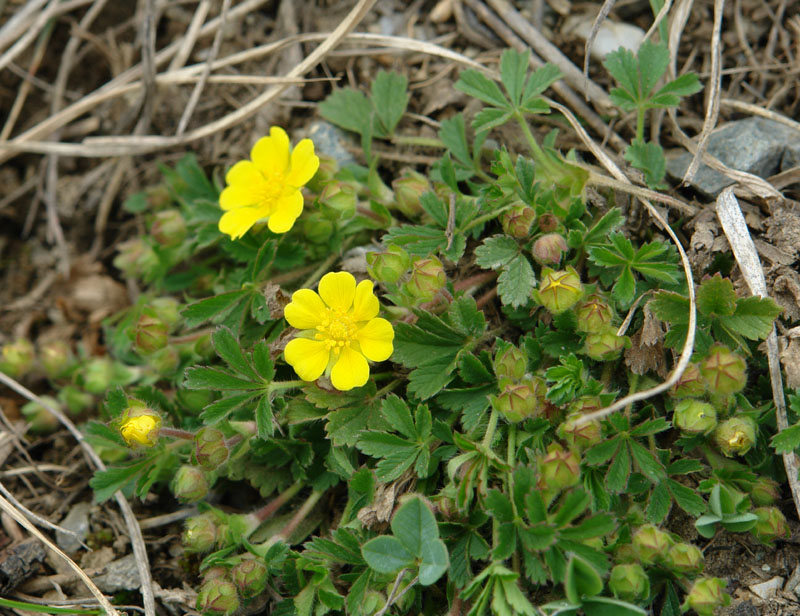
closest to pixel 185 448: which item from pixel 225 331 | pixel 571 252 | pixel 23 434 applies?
pixel 225 331

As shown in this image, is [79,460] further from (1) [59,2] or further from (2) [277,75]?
(1) [59,2]

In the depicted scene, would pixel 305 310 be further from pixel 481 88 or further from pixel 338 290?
pixel 481 88

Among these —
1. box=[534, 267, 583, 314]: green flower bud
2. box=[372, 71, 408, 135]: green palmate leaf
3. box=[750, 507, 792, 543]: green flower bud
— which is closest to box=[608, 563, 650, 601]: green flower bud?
box=[750, 507, 792, 543]: green flower bud

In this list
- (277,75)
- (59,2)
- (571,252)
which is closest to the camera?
(571,252)

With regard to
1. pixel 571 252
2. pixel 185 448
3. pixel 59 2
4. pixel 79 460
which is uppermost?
pixel 59 2

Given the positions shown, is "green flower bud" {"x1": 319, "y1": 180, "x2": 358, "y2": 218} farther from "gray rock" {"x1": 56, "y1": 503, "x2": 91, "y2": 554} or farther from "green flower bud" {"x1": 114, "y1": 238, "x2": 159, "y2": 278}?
"gray rock" {"x1": 56, "y1": 503, "x2": 91, "y2": 554}
